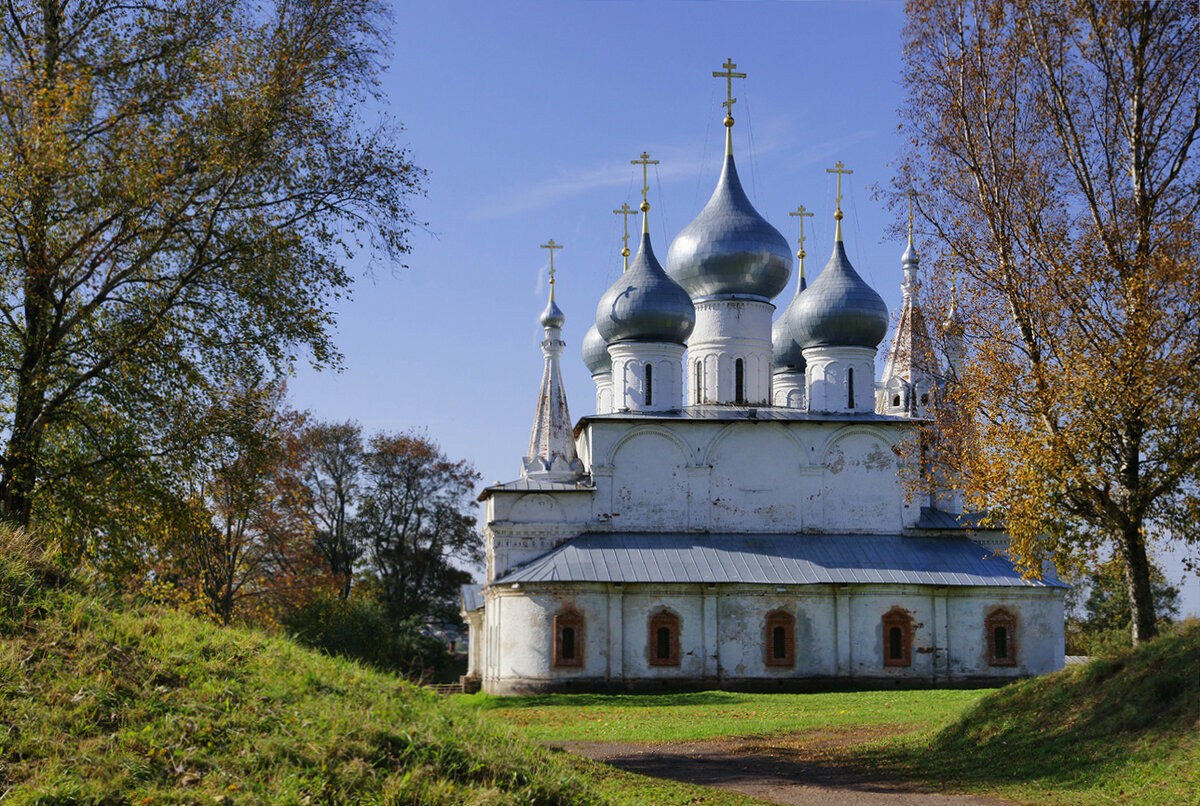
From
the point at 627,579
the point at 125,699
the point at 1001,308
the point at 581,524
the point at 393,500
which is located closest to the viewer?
the point at 125,699

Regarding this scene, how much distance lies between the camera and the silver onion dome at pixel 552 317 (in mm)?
29906

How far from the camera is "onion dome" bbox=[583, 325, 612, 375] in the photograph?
34.3 m

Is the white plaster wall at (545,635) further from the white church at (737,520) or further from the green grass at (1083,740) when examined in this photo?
the green grass at (1083,740)

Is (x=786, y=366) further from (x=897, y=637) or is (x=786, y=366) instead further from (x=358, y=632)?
(x=358, y=632)

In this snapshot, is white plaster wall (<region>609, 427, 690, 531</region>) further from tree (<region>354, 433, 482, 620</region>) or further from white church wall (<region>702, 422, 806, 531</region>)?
tree (<region>354, 433, 482, 620</region>)

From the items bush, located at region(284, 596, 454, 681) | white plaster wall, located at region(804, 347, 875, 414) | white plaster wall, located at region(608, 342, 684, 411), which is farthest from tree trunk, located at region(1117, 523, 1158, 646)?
bush, located at region(284, 596, 454, 681)

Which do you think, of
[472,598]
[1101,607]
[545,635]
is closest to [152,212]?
[545,635]

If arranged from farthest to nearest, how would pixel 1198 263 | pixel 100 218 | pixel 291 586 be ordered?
pixel 291 586
pixel 1198 263
pixel 100 218

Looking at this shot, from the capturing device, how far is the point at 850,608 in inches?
989

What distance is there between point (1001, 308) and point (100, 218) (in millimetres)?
10092

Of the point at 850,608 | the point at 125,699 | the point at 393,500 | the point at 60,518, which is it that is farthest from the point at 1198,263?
the point at 393,500

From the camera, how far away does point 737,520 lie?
26.6 m

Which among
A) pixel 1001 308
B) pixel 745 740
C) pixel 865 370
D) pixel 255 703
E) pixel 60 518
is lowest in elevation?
pixel 745 740

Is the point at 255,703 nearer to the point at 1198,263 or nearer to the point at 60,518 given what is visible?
the point at 60,518
